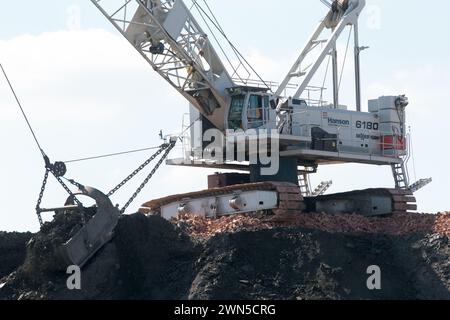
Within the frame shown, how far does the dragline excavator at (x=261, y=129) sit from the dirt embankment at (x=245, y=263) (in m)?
1.89

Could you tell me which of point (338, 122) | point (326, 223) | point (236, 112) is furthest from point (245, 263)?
point (338, 122)

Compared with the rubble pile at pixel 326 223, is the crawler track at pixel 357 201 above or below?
above

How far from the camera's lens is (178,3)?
36125 mm

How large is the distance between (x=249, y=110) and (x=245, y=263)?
6.21 m

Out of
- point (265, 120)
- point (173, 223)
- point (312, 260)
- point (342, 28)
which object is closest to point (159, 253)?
point (173, 223)

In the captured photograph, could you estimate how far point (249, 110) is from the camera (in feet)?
120

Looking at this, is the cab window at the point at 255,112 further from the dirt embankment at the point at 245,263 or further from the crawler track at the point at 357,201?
the dirt embankment at the point at 245,263

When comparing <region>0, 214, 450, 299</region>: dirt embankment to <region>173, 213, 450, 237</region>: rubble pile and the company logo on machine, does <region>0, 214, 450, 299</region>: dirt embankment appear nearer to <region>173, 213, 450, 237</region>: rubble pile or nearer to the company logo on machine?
<region>173, 213, 450, 237</region>: rubble pile

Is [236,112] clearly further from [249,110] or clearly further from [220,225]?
[220,225]

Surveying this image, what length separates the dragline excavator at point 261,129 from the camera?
35812mm

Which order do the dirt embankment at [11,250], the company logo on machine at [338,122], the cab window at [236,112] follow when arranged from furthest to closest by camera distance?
the company logo on machine at [338,122], the cab window at [236,112], the dirt embankment at [11,250]

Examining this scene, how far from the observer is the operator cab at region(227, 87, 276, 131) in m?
36.6

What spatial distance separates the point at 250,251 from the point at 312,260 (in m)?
1.48

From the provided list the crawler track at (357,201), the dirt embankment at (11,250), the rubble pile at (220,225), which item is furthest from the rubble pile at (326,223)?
the dirt embankment at (11,250)
